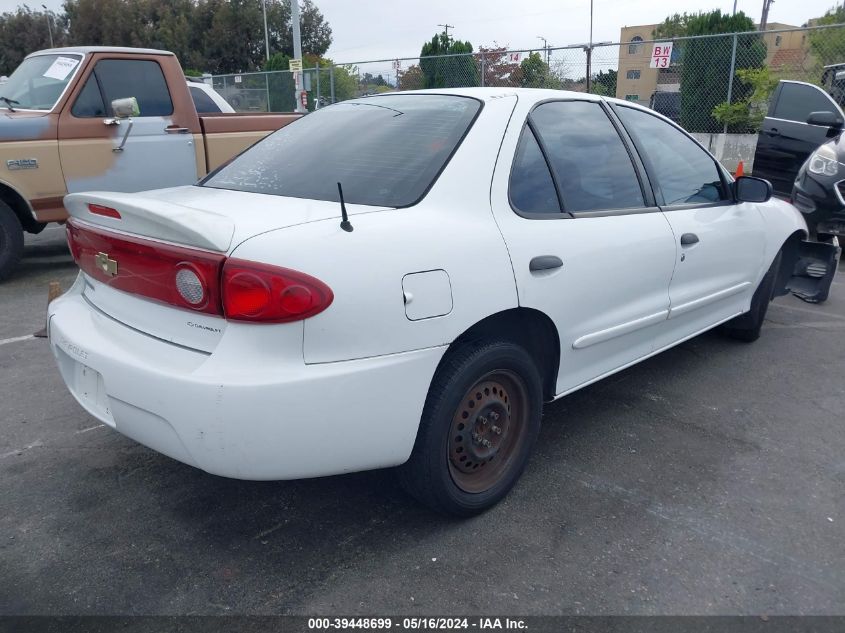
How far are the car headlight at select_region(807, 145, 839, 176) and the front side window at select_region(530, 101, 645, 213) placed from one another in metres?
4.60

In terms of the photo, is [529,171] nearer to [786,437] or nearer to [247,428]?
[247,428]

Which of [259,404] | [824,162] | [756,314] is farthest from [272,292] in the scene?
[824,162]

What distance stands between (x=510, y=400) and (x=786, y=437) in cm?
162

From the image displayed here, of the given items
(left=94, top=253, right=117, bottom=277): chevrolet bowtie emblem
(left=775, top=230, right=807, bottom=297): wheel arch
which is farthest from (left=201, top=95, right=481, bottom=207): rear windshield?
(left=775, top=230, right=807, bottom=297): wheel arch

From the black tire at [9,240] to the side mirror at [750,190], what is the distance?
588 centimetres

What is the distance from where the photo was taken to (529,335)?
3078mm

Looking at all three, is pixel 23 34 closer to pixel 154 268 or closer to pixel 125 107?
pixel 125 107

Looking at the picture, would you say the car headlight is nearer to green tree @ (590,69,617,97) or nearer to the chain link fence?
the chain link fence

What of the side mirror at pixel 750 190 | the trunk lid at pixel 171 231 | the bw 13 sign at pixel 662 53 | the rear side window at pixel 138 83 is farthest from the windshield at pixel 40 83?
the bw 13 sign at pixel 662 53

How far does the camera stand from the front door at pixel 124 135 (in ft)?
21.7

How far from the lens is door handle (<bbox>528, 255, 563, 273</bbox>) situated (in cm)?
287

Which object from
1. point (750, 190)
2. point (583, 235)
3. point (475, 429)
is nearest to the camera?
point (475, 429)

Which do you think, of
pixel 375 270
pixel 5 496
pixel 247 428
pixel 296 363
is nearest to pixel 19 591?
pixel 5 496

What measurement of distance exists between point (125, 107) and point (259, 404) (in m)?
5.16
